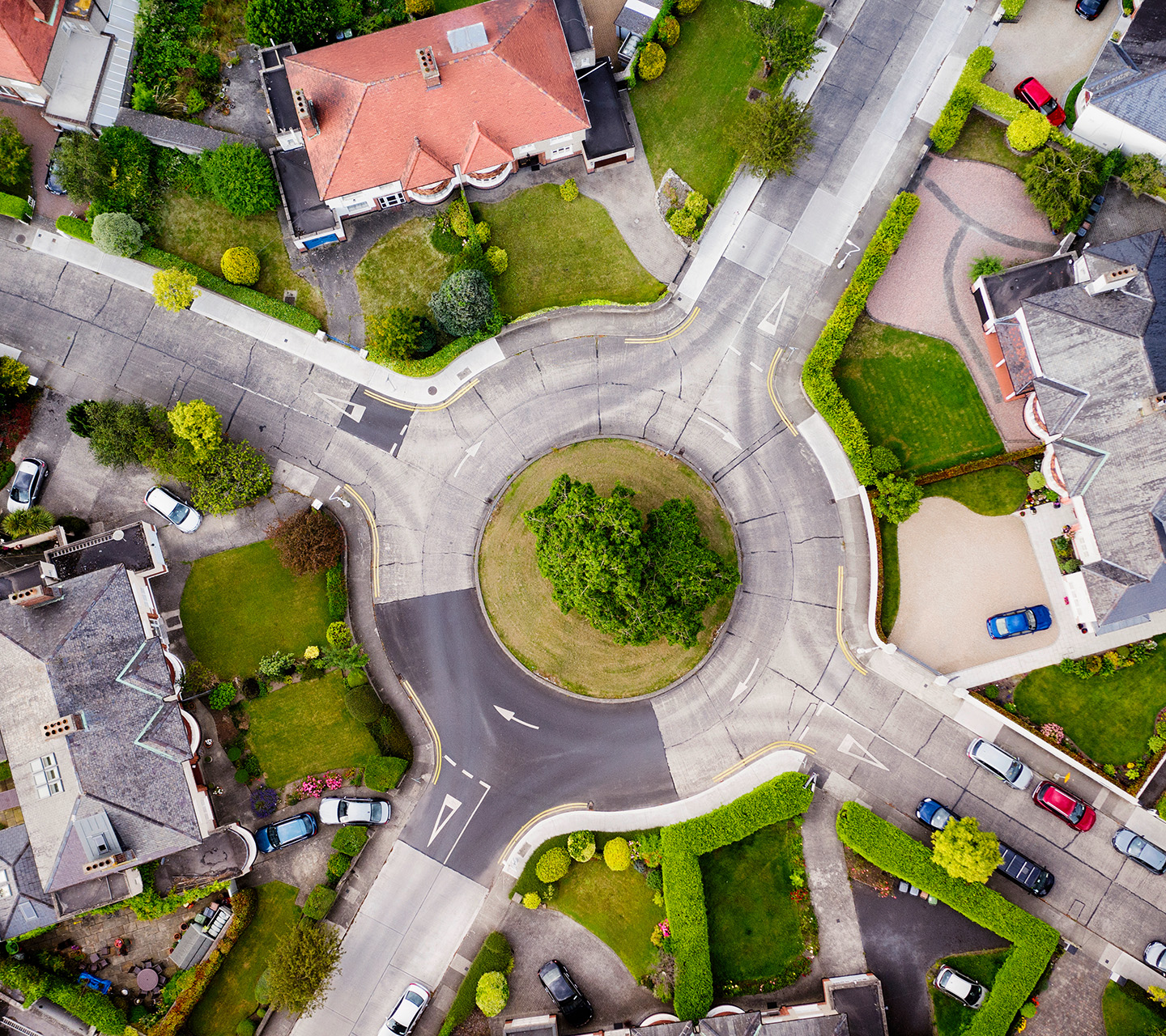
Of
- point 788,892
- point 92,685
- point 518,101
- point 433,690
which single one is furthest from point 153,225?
point 788,892

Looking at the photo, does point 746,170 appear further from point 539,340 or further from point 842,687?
point 842,687

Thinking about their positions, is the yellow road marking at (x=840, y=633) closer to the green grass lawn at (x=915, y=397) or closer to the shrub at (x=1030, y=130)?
the green grass lawn at (x=915, y=397)

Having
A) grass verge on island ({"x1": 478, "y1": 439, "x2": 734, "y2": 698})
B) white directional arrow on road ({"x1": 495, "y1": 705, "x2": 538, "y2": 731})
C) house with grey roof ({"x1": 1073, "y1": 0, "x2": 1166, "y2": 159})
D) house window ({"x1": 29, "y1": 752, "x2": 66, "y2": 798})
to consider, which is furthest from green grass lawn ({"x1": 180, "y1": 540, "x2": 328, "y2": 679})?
house with grey roof ({"x1": 1073, "y1": 0, "x2": 1166, "y2": 159})

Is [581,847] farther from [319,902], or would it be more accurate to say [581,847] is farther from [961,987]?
[961,987]

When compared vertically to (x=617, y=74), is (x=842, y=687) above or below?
below

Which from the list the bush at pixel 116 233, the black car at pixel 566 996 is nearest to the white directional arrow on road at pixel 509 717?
the black car at pixel 566 996

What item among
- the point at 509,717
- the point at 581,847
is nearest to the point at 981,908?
the point at 581,847

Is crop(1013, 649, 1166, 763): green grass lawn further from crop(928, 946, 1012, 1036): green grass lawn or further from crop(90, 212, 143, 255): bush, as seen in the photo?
crop(90, 212, 143, 255): bush
